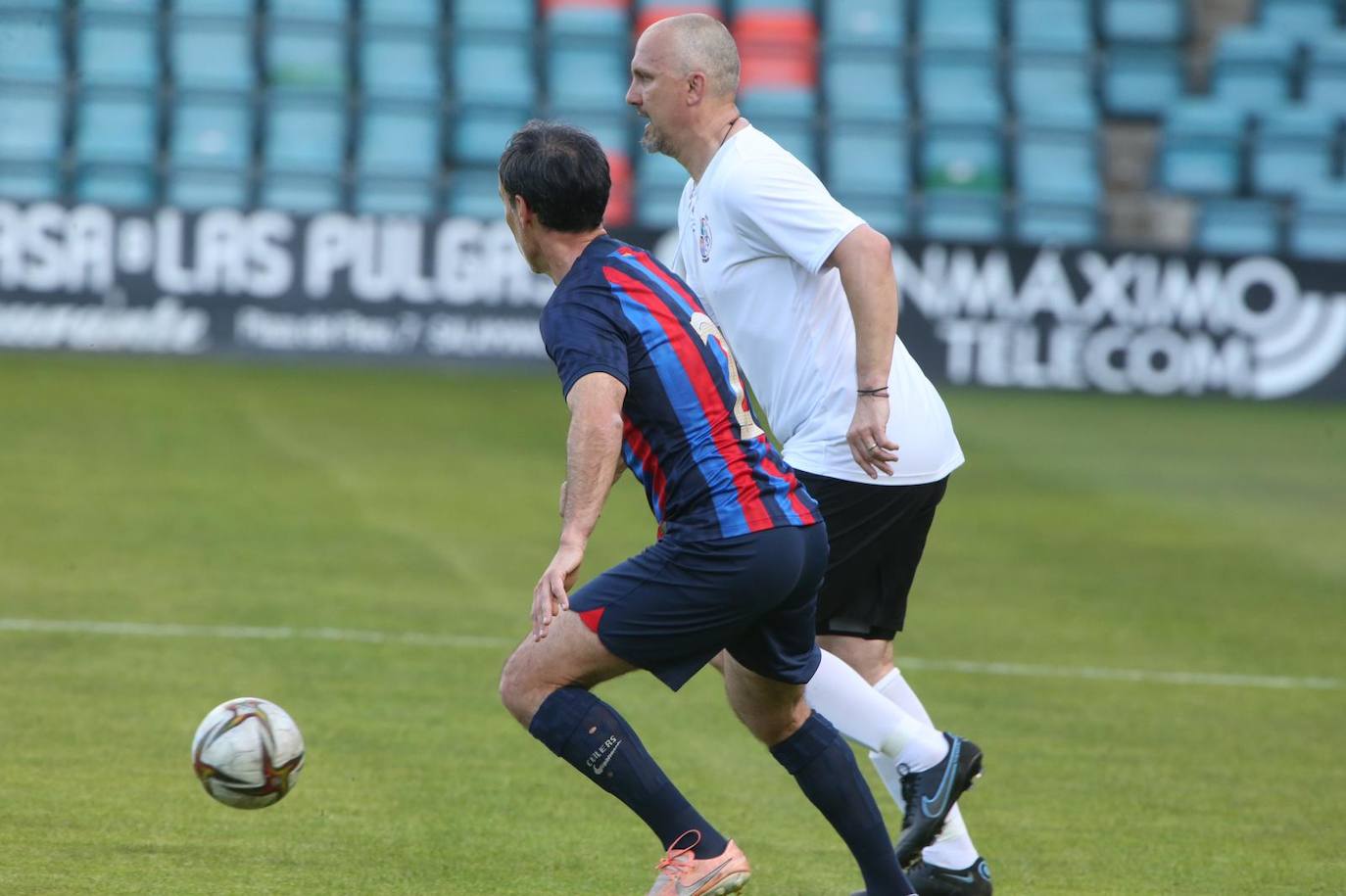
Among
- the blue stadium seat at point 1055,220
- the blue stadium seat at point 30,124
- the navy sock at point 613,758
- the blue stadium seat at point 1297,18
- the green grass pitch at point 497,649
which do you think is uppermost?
the blue stadium seat at point 1297,18

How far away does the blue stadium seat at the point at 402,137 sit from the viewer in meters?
17.3

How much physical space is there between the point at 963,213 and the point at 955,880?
42.7 ft

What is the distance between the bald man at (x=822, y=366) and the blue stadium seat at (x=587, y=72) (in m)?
13.1

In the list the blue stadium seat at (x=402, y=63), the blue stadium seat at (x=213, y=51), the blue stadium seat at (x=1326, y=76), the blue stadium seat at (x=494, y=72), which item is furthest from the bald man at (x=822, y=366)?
the blue stadium seat at (x=1326, y=76)

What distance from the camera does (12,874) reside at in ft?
15.6

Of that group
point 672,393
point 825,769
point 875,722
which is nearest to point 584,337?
point 672,393

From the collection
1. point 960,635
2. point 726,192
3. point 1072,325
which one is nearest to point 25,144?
point 1072,325

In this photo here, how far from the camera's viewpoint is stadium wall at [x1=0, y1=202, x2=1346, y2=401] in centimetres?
1501

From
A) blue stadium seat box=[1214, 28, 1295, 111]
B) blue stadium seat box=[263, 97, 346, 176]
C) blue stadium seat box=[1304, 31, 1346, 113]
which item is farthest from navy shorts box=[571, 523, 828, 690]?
blue stadium seat box=[1304, 31, 1346, 113]

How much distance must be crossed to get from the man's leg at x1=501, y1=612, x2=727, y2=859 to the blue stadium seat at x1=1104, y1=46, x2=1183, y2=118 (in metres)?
16.0

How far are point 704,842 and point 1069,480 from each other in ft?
28.5

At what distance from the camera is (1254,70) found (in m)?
19.2

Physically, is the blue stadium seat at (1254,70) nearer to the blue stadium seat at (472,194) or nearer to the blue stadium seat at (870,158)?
the blue stadium seat at (870,158)

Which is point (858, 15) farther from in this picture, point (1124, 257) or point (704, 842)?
point (704, 842)
